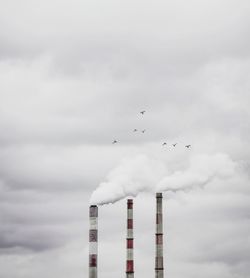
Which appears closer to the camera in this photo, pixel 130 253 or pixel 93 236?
pixel 93 236

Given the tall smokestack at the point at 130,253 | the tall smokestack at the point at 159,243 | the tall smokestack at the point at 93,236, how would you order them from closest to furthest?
the tall smokestack at the point at 93,236 < the tall smokestack at the point at 130,253 < the tall smokestack at the point at 159,243

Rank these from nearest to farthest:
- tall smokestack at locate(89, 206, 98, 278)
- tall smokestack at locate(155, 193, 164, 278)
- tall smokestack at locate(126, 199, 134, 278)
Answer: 1. tall smokestack at locate(89, 206, 98, 278)
2. tall smokestack at locate(126, 199, 134, 278)
3. tall smokestack at locate(155, 193, 164, 278)

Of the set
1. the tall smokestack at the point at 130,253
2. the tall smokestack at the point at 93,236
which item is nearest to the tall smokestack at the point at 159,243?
the tall smokestack at the point at 130,253

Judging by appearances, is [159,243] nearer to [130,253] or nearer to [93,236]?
[130,253]

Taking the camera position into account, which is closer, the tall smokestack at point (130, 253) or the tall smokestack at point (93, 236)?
the tall smokestack at point (93, 236)

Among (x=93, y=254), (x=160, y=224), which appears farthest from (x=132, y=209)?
(x=93, y=254)

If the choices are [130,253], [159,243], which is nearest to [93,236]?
[130,253]

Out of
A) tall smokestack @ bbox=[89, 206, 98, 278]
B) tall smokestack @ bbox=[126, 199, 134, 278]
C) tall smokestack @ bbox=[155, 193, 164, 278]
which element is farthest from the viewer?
tall smokestack @ bbox=[155, 193, 164, 278]

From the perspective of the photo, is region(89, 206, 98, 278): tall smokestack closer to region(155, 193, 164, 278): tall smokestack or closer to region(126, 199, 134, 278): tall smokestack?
region(126, 199, 134, 278): tall smokestack

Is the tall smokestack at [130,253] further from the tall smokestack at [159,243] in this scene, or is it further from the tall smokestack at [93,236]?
the tall smokestack at [93,236]

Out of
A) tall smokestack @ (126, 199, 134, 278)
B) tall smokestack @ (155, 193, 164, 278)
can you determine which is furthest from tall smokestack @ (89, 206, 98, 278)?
tall smokestack @ (155, 193, 164, 278)

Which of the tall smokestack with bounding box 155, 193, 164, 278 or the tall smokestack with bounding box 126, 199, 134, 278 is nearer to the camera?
the tall smokestack with bounding box 126, 199, 134, 278

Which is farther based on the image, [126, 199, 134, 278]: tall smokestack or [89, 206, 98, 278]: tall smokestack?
[126, 199, 134, 278]: tall smokestack

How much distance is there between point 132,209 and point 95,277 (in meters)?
10.4
